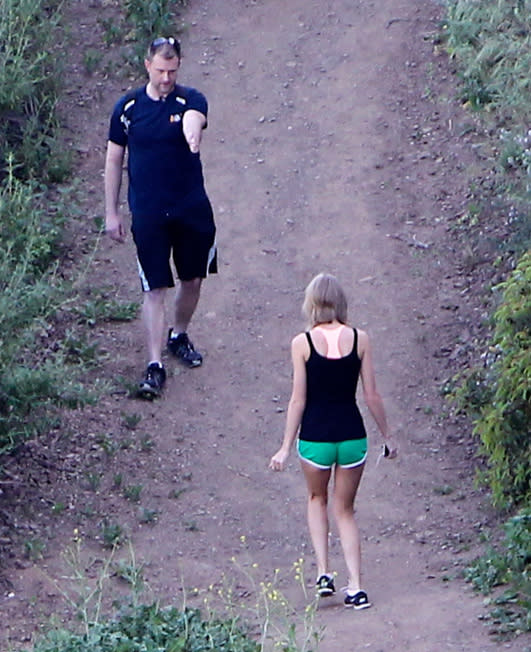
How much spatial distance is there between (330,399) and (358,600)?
905 mm

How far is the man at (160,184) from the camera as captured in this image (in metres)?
7.82

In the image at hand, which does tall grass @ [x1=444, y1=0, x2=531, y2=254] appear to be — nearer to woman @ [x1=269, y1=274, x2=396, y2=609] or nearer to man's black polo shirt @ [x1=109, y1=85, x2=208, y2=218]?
man's black polo shirt @ [x1=109, y1=85, x2=208, y2=218]

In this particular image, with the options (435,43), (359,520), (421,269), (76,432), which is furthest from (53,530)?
(435,43)

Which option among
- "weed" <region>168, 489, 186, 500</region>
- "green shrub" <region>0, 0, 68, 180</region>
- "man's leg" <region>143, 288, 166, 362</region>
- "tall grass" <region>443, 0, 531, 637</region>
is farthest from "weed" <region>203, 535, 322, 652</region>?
"green shrub" <region>0, 0, 68, 180</region>

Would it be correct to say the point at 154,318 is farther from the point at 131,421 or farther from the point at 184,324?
the point at 131,421

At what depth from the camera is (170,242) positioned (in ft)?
26.7

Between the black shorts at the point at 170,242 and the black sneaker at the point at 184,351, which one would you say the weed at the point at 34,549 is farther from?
the black sneaker at the point at 184,351

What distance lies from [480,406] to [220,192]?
3988 mm

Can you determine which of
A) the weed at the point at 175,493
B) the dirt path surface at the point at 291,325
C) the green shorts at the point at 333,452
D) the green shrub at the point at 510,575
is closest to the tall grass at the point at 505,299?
the green shrub at the point at 510,575

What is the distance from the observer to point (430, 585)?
249 inches

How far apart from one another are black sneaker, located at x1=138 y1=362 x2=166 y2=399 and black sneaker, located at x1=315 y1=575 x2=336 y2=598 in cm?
234

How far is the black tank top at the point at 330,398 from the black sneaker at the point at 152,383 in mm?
2337

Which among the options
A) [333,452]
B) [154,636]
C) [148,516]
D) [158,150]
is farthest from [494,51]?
[154,636]

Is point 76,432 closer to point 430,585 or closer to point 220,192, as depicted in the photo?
point 430,585
